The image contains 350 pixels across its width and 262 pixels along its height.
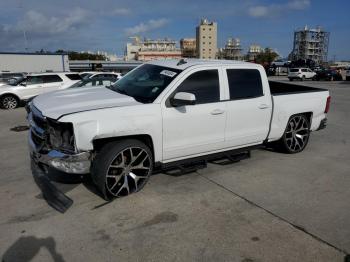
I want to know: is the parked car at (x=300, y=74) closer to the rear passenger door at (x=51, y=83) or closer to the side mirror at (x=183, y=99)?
the rear passenger door at (x=51, y=83)

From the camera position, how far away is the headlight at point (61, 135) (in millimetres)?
3879

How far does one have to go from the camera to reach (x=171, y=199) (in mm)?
4418

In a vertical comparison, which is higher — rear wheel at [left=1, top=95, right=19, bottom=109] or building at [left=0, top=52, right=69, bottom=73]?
building at [left=0, top=52, right=69, bottom=73]

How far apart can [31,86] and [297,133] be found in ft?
38.4

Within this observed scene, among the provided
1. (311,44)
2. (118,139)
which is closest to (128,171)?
(118,139)

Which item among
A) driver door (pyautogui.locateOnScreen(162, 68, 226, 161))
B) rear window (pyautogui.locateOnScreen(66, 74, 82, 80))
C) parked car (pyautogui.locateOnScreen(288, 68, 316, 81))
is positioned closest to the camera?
driver door (pyautogui.locateOnScreen(162, 68, 226, 161))

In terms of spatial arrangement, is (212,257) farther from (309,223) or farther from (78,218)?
(78,218)

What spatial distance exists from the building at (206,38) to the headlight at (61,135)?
11840cm

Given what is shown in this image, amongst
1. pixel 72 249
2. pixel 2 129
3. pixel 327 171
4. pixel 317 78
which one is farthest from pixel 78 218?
pixel 317 78

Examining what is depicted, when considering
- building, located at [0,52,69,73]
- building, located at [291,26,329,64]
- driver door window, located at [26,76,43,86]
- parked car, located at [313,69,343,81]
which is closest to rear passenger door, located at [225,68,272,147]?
driver door window, located at [26,76,43,86]

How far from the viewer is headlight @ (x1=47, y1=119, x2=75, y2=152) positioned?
3.88 meters

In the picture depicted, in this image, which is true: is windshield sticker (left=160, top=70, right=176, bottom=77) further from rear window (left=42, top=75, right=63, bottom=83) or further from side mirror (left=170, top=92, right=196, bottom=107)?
rear window (left=42, top=75, right=63, bottom=83)

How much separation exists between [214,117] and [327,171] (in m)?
2.33

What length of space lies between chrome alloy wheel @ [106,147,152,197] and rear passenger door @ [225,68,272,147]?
149 cm
